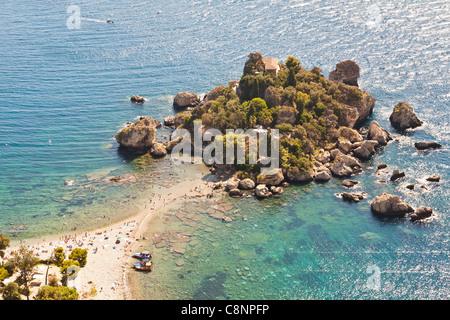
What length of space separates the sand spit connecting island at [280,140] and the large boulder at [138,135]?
280 mm

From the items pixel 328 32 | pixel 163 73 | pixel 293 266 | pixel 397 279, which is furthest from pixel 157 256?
pixel 328 32

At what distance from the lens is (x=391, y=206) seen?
3615 inches

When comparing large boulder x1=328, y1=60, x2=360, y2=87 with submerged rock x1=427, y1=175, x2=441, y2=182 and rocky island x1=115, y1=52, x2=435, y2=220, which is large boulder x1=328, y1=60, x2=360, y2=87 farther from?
submerged rock x1=427, y1=175, x2=441, y2=182

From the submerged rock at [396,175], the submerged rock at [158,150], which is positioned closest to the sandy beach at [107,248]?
the submerged rock at [158,150]

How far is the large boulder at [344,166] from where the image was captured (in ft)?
348

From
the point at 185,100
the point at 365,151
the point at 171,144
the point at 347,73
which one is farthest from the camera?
the point at 185,100

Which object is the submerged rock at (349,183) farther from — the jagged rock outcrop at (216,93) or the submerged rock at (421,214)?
the jagged rock outcrop at (216,93)

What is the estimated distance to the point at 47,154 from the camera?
122 metres

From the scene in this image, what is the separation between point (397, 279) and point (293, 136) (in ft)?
161

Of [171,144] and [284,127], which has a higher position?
[284,127]

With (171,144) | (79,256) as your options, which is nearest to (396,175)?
(171,144)

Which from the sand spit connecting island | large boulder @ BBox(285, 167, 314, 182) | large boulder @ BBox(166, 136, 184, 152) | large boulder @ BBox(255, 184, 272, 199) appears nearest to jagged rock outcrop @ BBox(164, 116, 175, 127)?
the sand spit connecting island

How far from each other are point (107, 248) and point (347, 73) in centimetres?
9725

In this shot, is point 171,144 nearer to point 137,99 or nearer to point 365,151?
point 137,99
